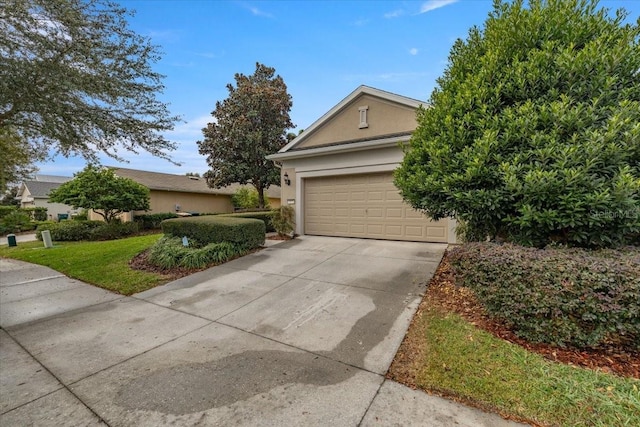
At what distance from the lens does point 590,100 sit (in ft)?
11.0

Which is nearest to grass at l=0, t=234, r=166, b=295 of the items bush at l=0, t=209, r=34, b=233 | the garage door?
the garage door

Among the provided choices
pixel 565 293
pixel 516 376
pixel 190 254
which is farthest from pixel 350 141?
pixel 516 376

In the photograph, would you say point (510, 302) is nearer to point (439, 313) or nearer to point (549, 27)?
point (439, 313)

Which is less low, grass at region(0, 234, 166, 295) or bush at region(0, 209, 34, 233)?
bush at region(0, 209, 34, 233)

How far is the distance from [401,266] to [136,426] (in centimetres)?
512

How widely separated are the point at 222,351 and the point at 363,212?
6578mm

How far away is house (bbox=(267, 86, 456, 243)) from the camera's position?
27.6 ft

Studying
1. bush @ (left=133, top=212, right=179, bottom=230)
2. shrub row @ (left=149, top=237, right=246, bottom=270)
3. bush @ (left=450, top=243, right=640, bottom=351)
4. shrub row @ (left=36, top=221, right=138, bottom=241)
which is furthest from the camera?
bush @ (left=133, top=212, right=179, bottom=230)

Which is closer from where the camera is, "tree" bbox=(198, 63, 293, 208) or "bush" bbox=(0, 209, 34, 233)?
"tree" bbox=(198, 63, 293, 208)

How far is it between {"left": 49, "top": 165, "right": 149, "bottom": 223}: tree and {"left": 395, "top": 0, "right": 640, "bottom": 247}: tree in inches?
572

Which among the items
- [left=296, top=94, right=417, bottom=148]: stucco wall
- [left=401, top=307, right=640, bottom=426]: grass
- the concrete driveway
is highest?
[left=296, top=94, right=417, bottom=148]: stucco wall

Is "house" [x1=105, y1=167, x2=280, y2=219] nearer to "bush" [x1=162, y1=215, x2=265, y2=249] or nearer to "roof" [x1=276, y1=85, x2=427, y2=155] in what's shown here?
"bush" [x1=162, y1=215, x2=265, y2=249]

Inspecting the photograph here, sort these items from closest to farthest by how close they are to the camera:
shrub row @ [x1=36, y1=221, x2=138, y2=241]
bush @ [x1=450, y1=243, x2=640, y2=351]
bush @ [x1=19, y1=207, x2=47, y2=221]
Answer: bush @ [x1=450, y1=243, x2=640, y2=351], shrub row @ [x1=36, y1=221, x2=138, y2=241], bush @ [x1=19, y1=207, x2=47, y2=221]

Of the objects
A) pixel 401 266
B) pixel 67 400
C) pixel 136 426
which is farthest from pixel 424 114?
pixel 67 400
